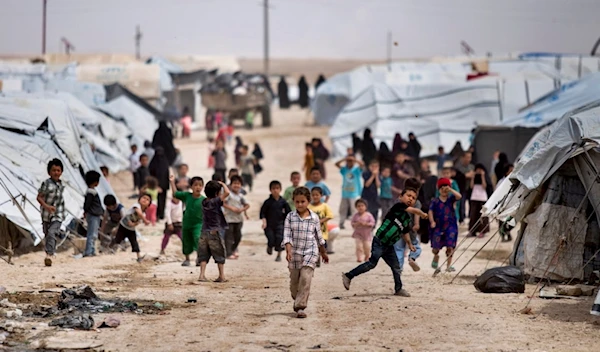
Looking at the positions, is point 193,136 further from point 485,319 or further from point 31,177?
point 485,319

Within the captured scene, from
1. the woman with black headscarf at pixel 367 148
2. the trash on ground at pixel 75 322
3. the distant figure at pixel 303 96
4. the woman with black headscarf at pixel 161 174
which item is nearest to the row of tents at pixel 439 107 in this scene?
the woman with black headscarf at pixel 367 148

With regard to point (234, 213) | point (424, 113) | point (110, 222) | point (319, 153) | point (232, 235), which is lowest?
point (232, 235)

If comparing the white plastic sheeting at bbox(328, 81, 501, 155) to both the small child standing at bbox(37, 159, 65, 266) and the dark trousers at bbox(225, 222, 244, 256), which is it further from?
the small child standing at bbox(37, 159, 65, 266)

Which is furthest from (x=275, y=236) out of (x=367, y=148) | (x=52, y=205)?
(x=367, y=148)

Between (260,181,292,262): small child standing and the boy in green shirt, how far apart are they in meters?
0.95

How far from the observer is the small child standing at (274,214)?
13.8 m

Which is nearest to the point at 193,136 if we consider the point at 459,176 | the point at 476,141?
the point at 476,141

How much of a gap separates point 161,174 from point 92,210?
20.2ft

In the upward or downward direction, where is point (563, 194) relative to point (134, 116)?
downward

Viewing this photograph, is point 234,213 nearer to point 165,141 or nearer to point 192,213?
point 192,213

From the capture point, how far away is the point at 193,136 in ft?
149

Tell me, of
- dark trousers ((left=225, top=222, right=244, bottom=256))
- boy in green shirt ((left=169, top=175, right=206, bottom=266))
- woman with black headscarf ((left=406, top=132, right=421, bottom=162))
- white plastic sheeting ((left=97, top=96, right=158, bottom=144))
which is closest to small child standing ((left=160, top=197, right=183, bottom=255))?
dark trousers ((left=225, top=222, right=244, bottom=256))

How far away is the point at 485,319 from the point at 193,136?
119 feet

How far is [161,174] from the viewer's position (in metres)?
20.1
